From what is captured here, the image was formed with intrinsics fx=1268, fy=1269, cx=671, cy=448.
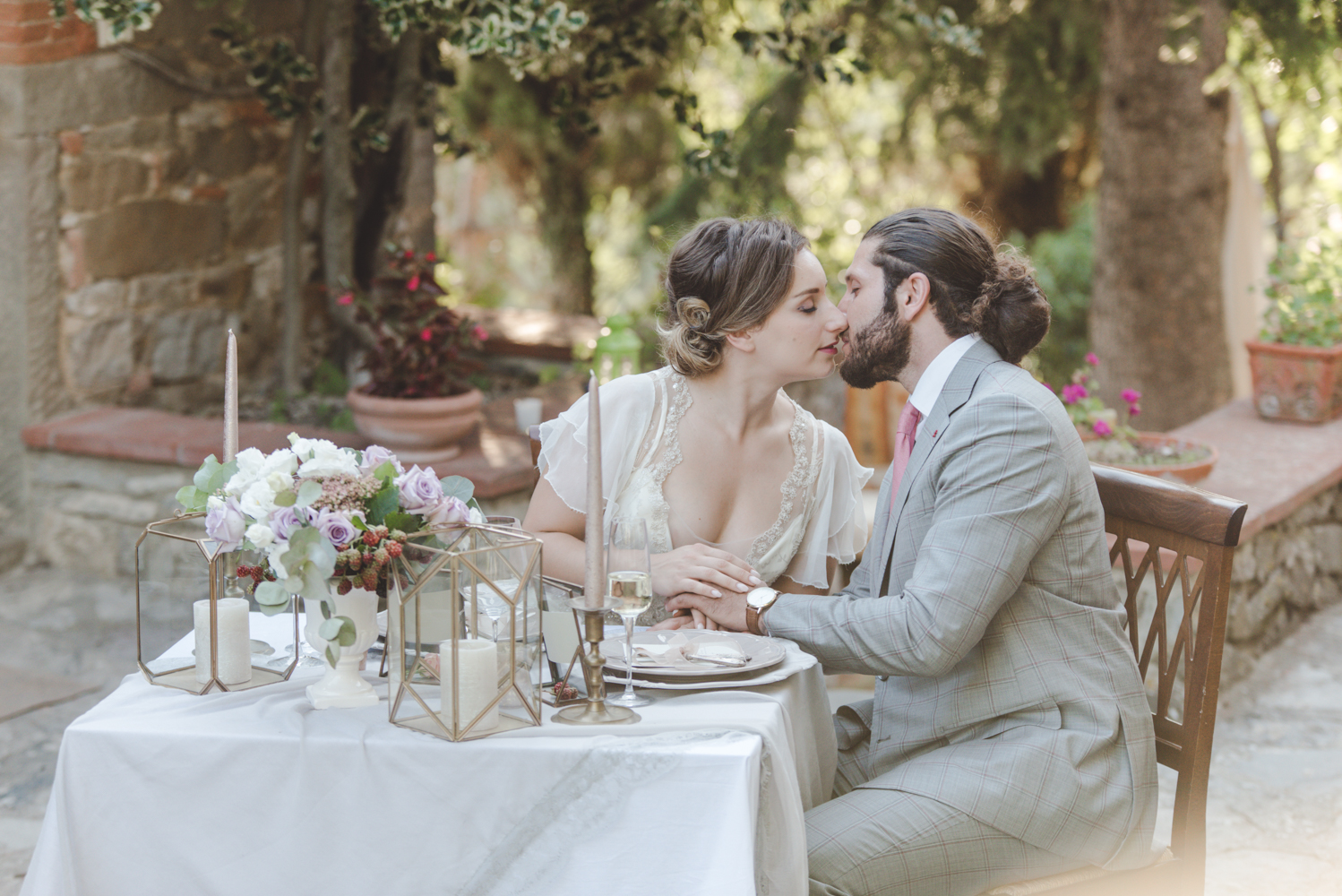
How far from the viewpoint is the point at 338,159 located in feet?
17.0

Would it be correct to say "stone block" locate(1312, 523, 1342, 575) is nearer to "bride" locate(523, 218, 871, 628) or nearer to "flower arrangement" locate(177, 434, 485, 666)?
"bride" locate(523, 218, 871, 628)

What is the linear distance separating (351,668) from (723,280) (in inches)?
43.7

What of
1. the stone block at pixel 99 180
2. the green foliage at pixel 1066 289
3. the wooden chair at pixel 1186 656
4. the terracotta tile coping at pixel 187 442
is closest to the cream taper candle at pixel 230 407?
the wooden chair at pixel 1186 656

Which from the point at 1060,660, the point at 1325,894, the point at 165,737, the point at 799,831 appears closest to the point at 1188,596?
the point at 1060,660

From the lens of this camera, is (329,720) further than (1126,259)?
No

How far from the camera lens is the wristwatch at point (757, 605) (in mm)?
1978

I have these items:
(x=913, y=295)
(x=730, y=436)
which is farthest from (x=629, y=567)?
(x=730, y=436)

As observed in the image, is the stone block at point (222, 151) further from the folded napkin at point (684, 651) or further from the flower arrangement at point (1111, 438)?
the folded napkin at point (684, 651)

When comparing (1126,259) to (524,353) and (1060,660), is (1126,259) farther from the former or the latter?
(1060,660)

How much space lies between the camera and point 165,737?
153 cm

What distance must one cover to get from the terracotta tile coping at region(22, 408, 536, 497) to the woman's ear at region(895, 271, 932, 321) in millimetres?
2209

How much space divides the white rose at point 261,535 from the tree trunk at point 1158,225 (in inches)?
208

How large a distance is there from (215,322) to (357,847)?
405cm

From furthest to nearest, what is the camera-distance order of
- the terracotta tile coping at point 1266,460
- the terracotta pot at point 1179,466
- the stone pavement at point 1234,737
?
A: the terracotta tile coping at point 1266,460 → the terracotta pot at point 1179,466 → the stone pavement at point 1234,737
